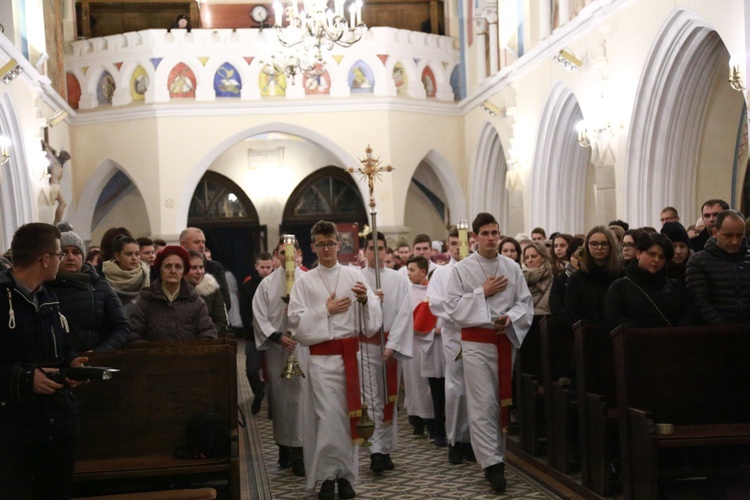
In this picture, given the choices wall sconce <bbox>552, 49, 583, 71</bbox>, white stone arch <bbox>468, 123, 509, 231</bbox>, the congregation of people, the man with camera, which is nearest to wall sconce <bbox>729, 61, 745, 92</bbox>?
the congregation of people

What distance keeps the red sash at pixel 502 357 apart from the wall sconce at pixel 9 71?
31.3 ft

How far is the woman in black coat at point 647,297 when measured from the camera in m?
6.66

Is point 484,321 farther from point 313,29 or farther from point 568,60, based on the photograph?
point 313,29

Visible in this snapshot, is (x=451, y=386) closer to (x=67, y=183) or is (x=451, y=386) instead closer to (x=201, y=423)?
(x=201, y=423)

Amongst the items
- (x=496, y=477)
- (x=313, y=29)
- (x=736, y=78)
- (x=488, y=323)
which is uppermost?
(x=313, y=29)

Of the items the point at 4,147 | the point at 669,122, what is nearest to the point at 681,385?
the point at 669,122

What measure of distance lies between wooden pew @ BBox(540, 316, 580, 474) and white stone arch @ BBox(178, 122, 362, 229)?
13.7 metres

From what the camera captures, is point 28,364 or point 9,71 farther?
point 9,71

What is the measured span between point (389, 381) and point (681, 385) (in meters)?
2.51


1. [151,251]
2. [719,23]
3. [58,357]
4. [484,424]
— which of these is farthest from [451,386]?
[719,23]

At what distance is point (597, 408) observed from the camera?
22.5ft

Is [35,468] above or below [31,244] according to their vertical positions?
below

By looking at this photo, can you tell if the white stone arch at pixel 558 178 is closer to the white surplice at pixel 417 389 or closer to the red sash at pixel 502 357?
the white surplice at pixel 417 389

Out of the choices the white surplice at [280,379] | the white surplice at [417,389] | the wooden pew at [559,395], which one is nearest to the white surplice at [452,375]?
the wooden pew at [559,395]
